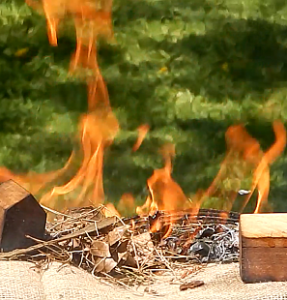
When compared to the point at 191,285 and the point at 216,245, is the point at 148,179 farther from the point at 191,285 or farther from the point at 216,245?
the point at 191,285

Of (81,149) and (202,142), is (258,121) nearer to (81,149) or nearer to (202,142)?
(202,142)

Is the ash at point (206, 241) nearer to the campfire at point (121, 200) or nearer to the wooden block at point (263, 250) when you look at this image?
the campfire at point (121, 200)

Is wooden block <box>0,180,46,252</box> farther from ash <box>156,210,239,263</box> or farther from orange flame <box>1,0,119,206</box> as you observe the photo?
orange flame <box>1,0,119,206</box>

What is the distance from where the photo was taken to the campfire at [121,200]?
1469 millimetres

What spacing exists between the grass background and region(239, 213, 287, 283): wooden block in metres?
0.71

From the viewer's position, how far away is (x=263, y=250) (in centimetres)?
124

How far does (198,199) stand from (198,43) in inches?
18.0

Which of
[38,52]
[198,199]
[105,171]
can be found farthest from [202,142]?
[38,52]

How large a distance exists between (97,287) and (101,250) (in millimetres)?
130

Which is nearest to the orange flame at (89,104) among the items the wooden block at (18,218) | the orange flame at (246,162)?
the orange flame at (246,162)

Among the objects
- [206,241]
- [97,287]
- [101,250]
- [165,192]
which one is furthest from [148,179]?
[97,287]

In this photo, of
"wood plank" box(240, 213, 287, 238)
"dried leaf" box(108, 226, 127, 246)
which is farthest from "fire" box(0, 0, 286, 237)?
"wood plank" box(240, 213, 287, 238)

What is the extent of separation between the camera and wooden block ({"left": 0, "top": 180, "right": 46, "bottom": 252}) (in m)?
1.42

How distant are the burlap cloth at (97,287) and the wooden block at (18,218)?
0.36 feet
